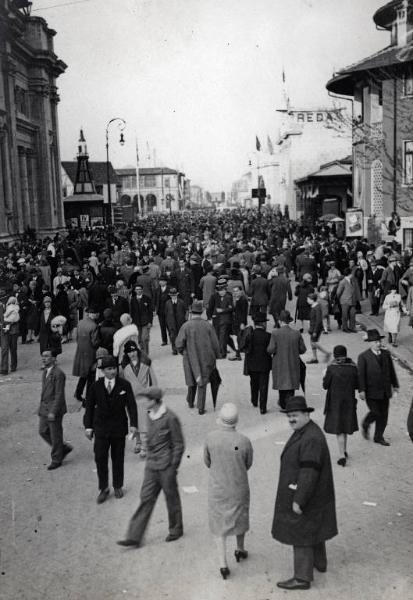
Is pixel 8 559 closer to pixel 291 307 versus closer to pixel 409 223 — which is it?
pixel 291 307

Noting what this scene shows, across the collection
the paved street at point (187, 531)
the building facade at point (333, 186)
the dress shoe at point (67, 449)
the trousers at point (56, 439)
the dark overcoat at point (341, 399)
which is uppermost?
the building facade at point (333, 186)

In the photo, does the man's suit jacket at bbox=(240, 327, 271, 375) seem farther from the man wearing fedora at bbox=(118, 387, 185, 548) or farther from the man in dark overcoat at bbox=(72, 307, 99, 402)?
the man wearing fedora at bbox=(118, 387, 185, 548)

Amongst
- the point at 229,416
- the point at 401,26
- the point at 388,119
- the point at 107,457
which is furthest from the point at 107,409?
the point at 401,26

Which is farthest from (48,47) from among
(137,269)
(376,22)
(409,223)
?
(137,269)

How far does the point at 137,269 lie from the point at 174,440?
14.2 m

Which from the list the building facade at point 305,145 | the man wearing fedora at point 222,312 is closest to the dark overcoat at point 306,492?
the man wearing fedora at point 222,312

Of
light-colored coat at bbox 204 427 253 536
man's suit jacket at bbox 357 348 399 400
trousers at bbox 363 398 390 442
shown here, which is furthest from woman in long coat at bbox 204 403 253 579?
trousers at bbox 363 398 390 442

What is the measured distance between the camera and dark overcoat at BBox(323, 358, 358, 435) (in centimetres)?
886

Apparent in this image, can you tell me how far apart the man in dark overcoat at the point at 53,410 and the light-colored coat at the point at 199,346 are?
243 centimetres

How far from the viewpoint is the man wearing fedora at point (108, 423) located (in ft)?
26.0

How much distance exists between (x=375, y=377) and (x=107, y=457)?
3560mm

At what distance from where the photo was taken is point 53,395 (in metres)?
9.10

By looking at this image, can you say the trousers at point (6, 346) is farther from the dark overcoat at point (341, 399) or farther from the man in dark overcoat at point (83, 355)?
the dark overcoat at point (341, 399)

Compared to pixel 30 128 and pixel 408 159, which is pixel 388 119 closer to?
pixel 408 159
